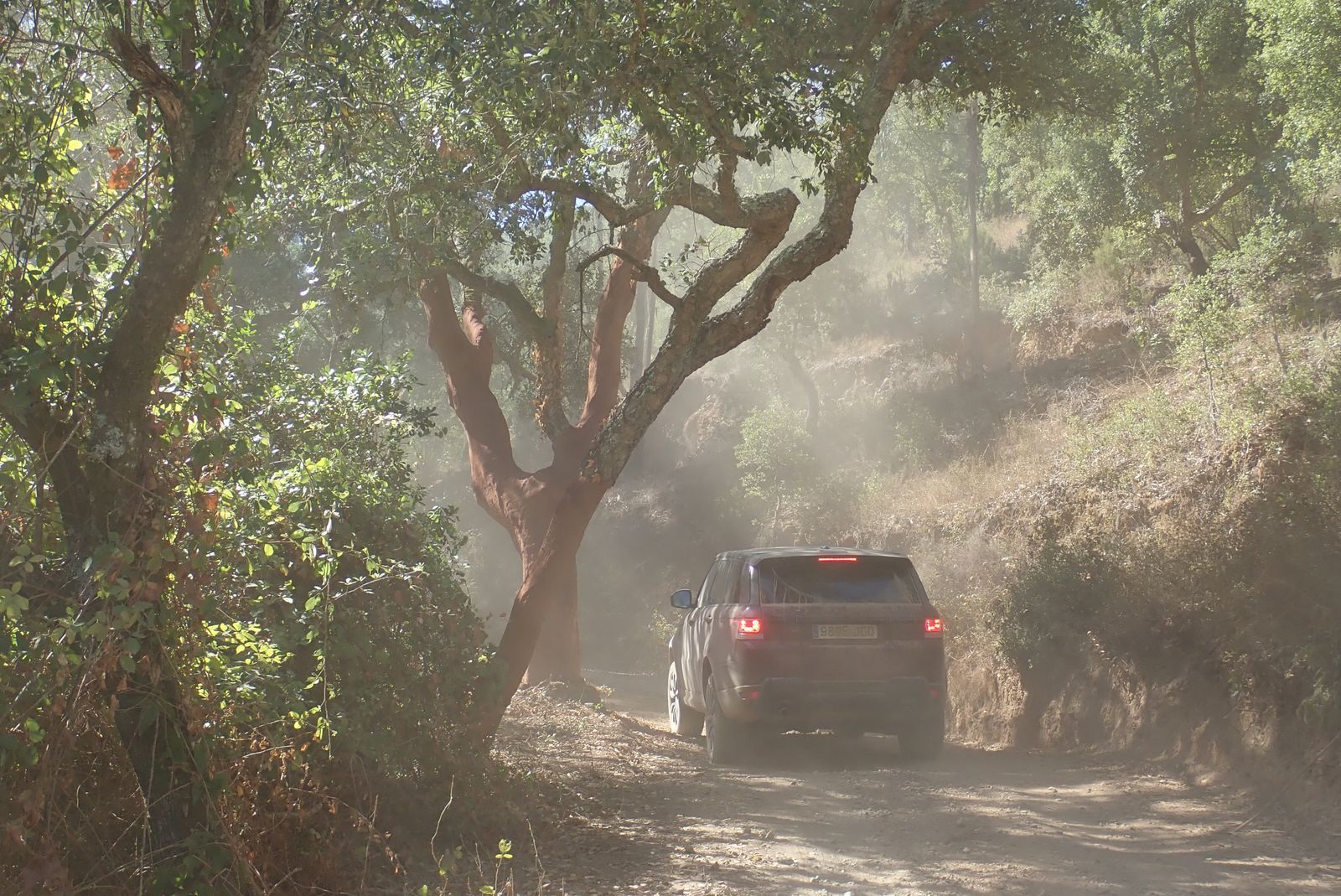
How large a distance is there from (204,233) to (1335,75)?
514 inches

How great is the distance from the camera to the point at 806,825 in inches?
301

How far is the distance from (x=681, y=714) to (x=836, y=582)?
335cm

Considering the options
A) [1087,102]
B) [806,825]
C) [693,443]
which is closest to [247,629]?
[806,825]

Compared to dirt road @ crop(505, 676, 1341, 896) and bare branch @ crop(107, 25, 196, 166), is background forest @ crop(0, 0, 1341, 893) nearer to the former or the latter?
bare branch @ crop(107, 25, 196, 166)

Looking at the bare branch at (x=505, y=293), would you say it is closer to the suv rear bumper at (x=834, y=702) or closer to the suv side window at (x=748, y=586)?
the suv side window at (x=748, y=586)

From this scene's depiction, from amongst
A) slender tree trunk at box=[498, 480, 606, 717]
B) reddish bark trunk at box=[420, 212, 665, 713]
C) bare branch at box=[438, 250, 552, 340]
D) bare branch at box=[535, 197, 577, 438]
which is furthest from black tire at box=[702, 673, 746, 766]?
bare branch at box=[438, 250, 552, 340]

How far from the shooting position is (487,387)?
15.1 m

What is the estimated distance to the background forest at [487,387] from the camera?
450 cm

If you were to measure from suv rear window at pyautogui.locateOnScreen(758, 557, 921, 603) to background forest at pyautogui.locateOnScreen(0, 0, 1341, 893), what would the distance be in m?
1.99

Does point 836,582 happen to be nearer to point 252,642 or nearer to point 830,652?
point 830,652

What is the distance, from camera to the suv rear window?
10109 mm

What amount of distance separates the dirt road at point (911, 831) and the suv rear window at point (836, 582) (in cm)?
148

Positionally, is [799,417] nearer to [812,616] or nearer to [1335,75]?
[1335,75]

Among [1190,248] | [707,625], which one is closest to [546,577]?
[707,625]
